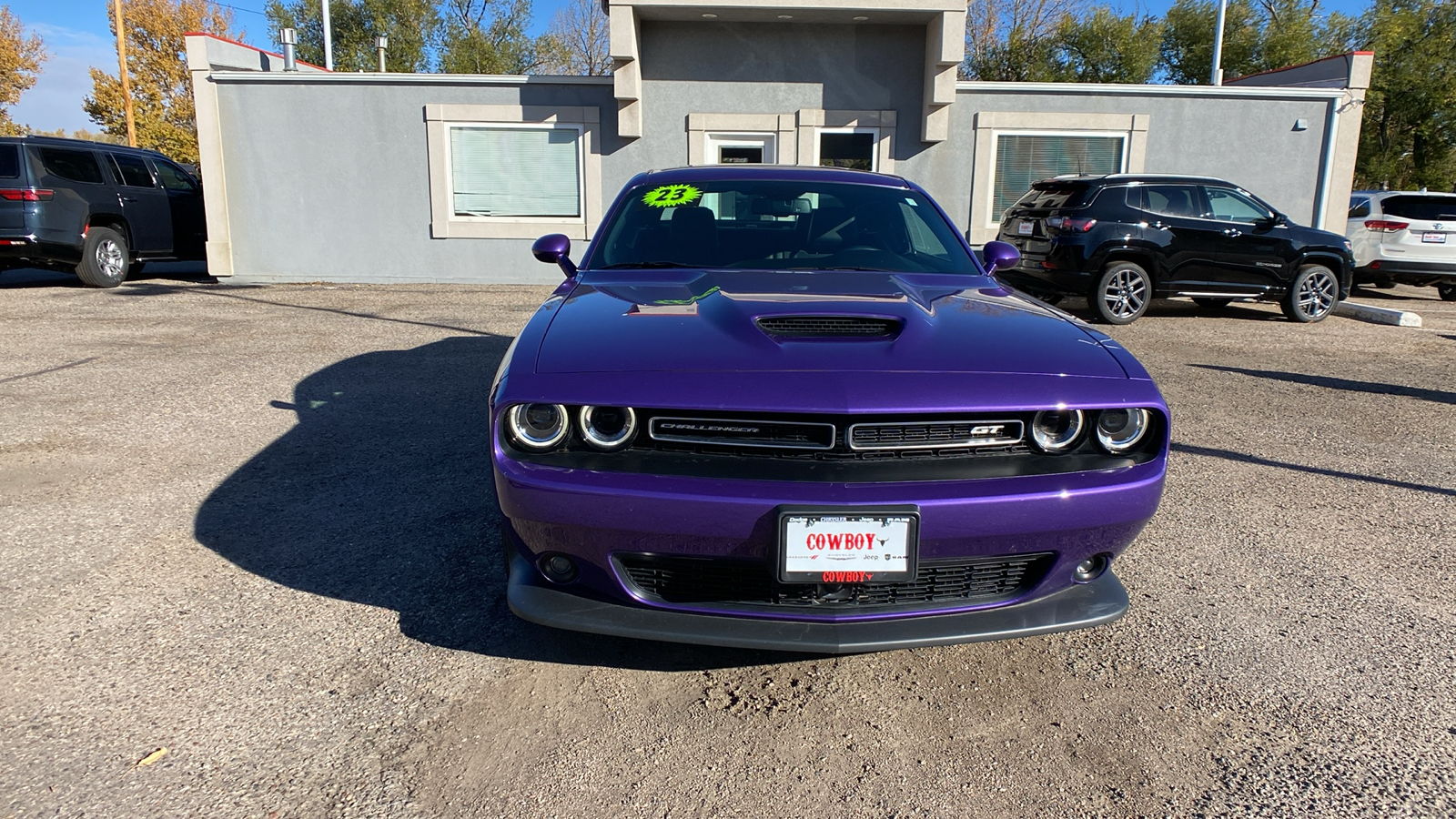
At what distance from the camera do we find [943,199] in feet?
43.9

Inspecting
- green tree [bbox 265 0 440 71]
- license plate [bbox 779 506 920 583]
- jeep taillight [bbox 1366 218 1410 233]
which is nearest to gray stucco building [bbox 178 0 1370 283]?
jeep taillight [bbox 1366 218 1410 233]

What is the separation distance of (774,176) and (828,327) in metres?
1.70

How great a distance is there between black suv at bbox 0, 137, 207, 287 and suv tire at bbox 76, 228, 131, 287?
0.01 m

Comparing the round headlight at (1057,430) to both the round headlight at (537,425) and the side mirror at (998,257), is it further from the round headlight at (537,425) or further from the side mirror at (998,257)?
the side mirror at (998,257)

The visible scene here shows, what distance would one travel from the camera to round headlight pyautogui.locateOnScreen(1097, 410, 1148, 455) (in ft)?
8.18

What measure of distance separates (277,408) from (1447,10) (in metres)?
32.4

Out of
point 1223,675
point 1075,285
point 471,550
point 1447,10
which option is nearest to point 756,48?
point 1075,285

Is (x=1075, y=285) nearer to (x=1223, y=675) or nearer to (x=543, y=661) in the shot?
(x=1223, y=675)

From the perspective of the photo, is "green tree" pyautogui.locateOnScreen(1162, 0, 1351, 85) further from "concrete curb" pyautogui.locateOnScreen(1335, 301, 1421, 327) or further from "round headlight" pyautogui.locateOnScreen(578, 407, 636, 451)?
"round headlight" pyautogui.locateOnScreen(578, 407, 636, 451)

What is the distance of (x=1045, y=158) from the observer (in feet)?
44.0

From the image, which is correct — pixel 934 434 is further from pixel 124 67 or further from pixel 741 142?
pixel 124 67

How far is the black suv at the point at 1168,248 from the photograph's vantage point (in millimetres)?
10117

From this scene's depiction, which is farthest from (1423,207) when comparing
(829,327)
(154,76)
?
(154,76)

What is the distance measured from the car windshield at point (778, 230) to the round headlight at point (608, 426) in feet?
4.46
